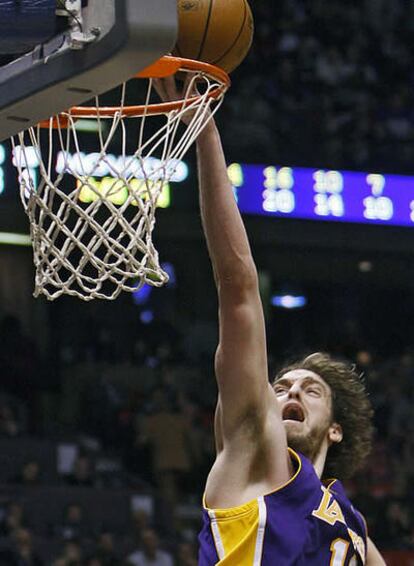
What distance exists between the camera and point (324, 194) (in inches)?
392

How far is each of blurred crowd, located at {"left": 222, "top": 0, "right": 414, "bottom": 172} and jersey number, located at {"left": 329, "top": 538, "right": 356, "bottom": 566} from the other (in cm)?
719

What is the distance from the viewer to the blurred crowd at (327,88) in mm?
10492

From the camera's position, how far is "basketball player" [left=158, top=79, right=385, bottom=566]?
110 inches

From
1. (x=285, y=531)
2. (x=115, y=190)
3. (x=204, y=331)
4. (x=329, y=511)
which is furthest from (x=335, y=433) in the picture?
(x=204, y=331)

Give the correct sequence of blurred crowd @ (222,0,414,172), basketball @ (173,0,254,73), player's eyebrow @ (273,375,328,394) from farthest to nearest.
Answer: blurred crowd @ (222,0,414,172) < player's eyebrow @ (273,375,328,394) < basketball @ (173,0,254,73)

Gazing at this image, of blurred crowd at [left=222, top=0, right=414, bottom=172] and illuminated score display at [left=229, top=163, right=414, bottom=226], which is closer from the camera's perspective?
illuminated score display at [left=229, top=163, right=414, bottom=226]

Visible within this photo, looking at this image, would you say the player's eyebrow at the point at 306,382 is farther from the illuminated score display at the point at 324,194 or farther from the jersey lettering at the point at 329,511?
the illuminated score display at the point at 324,194

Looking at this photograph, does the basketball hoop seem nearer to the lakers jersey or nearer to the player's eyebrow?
the player's eyebrow

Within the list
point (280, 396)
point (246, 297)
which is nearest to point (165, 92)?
point (246, 297)

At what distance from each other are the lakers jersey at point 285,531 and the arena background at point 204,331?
19.0 ft

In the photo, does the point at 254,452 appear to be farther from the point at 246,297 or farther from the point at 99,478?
the point at 99,478

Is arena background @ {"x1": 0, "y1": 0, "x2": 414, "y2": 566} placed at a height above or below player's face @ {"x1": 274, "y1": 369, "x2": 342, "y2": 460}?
below

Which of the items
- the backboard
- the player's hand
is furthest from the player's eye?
the backboard

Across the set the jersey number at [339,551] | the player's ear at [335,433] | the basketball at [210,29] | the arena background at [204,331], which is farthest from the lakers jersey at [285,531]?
the arena background at [204,331]
